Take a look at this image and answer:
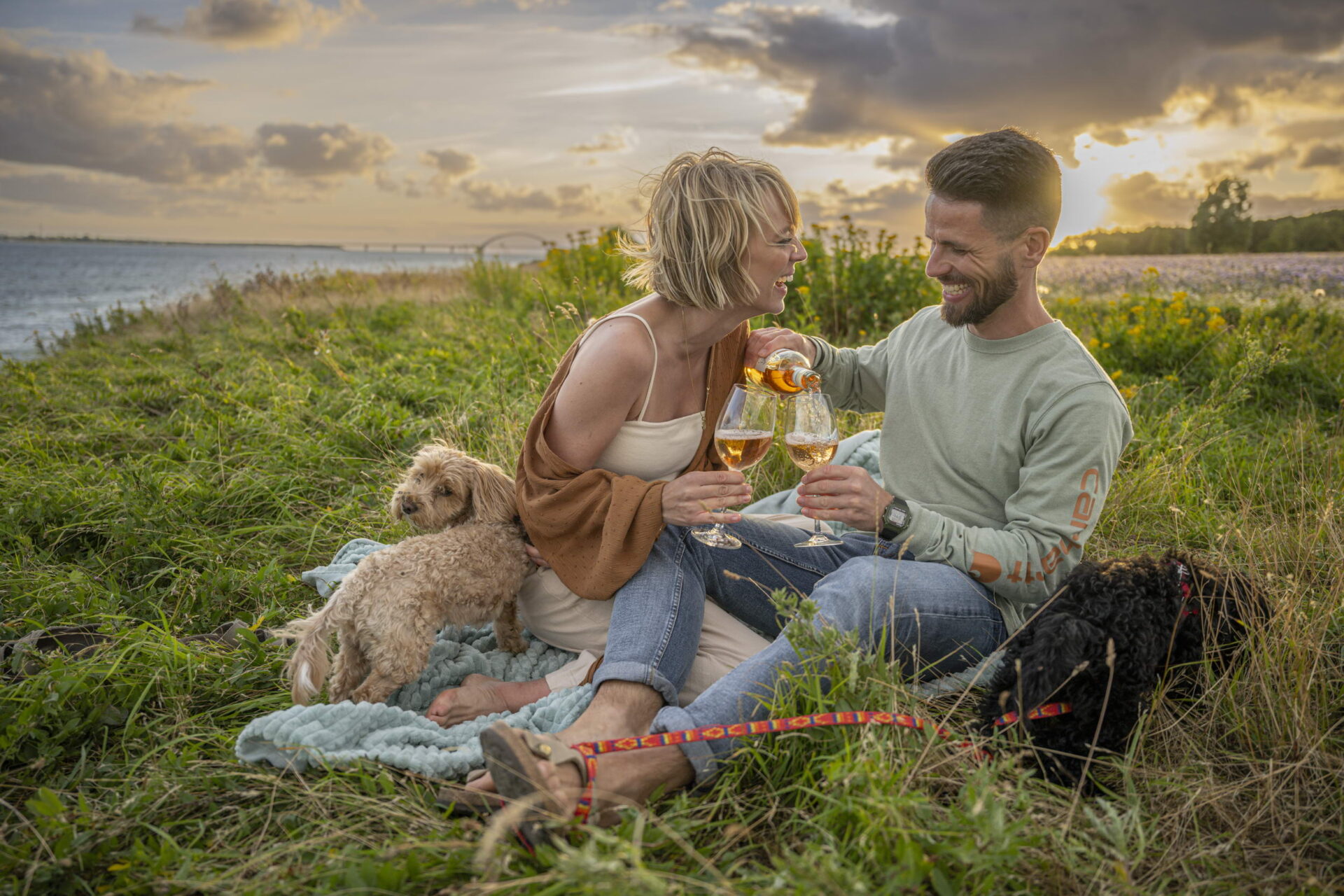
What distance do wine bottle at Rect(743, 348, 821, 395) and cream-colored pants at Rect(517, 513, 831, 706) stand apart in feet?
1.80

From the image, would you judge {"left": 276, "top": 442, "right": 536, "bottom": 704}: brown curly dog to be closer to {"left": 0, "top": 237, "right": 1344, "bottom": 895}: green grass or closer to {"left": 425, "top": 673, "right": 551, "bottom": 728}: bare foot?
{"left": 425, "top": 673, "right": 551, "bottom": 728}: bare foot

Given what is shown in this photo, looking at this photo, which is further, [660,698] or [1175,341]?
[1175,341]

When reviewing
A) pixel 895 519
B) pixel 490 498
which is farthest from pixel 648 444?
pixel 895 519

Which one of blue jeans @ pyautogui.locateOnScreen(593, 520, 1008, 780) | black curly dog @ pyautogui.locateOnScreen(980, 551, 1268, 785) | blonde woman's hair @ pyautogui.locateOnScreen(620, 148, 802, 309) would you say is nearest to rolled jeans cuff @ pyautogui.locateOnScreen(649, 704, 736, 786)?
blue jeans @ pyautogui.locateOnScreen(593, 520, 1008, 780)

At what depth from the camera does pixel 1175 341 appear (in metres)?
6.84

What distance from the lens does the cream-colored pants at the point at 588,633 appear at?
2.84 meters

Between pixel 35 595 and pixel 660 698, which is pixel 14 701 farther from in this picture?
pixel 660 698

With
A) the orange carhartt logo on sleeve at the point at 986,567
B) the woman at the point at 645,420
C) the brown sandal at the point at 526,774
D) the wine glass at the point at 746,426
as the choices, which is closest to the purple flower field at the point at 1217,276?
the woman at the point at 645,420

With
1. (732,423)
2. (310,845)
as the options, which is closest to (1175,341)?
(732,423)

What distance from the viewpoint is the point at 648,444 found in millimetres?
3111

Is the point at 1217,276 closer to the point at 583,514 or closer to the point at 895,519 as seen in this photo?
the point at 895,519

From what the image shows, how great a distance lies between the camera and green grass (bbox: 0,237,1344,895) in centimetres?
182

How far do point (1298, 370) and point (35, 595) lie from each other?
28.8ft

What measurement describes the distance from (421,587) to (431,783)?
2.31ft
